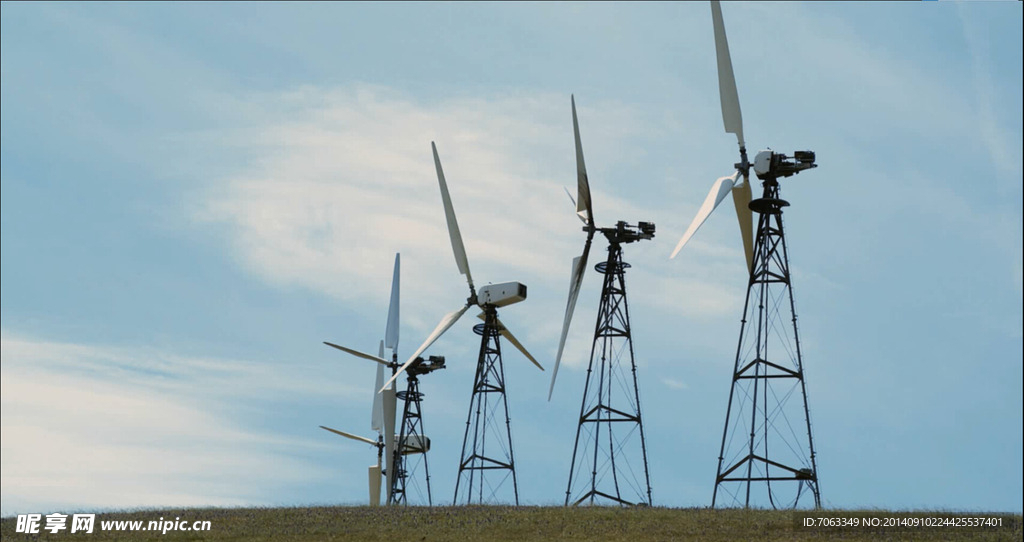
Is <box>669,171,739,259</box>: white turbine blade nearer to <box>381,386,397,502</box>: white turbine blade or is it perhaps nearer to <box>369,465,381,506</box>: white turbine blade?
<box>381,386,397,502</box>: white turbine blade

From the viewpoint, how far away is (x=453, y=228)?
234ft

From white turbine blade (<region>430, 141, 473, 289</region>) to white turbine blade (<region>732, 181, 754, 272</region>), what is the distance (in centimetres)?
2059

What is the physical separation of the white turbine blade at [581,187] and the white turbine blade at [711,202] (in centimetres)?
1180

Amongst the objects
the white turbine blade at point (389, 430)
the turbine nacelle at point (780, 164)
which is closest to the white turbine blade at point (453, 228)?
the white turbine blade at point (389, 430)

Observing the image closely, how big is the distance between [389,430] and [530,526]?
39486mm

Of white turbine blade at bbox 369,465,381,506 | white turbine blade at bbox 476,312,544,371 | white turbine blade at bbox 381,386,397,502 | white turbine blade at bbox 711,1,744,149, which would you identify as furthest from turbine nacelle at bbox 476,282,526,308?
white turbine blade at bbox 369,465,381,506

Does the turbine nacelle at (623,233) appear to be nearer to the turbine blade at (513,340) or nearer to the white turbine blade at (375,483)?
the turbine blade at (513,340)

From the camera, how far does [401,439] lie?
8156 centimetres

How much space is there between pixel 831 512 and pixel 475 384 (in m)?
26.4

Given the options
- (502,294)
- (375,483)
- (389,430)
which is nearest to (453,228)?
(502,294)

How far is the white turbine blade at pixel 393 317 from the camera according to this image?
279ft

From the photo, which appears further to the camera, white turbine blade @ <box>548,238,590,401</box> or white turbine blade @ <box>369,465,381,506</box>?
white turbine blade @ <box>369,465,381,506</box>

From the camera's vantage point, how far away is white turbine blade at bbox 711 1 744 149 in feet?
176

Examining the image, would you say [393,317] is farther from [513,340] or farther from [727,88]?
[727,88]
